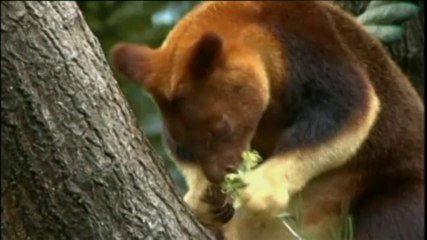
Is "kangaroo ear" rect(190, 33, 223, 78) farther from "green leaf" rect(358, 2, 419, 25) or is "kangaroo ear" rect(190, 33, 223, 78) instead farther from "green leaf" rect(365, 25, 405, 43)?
"green leaf" rect(358, 2, 419, 25)

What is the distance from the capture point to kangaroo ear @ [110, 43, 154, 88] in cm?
339

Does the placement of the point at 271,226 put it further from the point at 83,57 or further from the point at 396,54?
the point at 396,54

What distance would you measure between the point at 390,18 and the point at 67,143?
7.04 feet

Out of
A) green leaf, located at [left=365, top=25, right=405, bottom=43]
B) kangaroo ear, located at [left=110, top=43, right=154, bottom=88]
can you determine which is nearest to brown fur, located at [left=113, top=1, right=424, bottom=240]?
kangaroo ear, located at [left=110, top=43, right=154, bottom=88]

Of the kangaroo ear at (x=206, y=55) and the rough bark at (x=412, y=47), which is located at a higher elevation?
the kangaroo ear at (x=206, y=55)

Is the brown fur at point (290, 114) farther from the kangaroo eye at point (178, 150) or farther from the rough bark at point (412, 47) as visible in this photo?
the rough bark at point (412, 47)

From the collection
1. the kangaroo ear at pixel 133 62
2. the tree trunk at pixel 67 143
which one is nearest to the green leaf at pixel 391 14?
the kangaroo ear at pixel 133 62

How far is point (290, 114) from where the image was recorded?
3.58m

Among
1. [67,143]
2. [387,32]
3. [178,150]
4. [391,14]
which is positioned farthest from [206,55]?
[391,14]

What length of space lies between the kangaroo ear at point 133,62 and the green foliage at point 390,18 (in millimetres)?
1318

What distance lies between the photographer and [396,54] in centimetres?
526

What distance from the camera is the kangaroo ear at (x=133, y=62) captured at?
3.39 m

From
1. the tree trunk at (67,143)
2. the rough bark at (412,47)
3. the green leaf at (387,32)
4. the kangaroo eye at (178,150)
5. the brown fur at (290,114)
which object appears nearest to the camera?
the tree trunk at (67,143)

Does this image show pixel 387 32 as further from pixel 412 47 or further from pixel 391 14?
pixel 412 47
